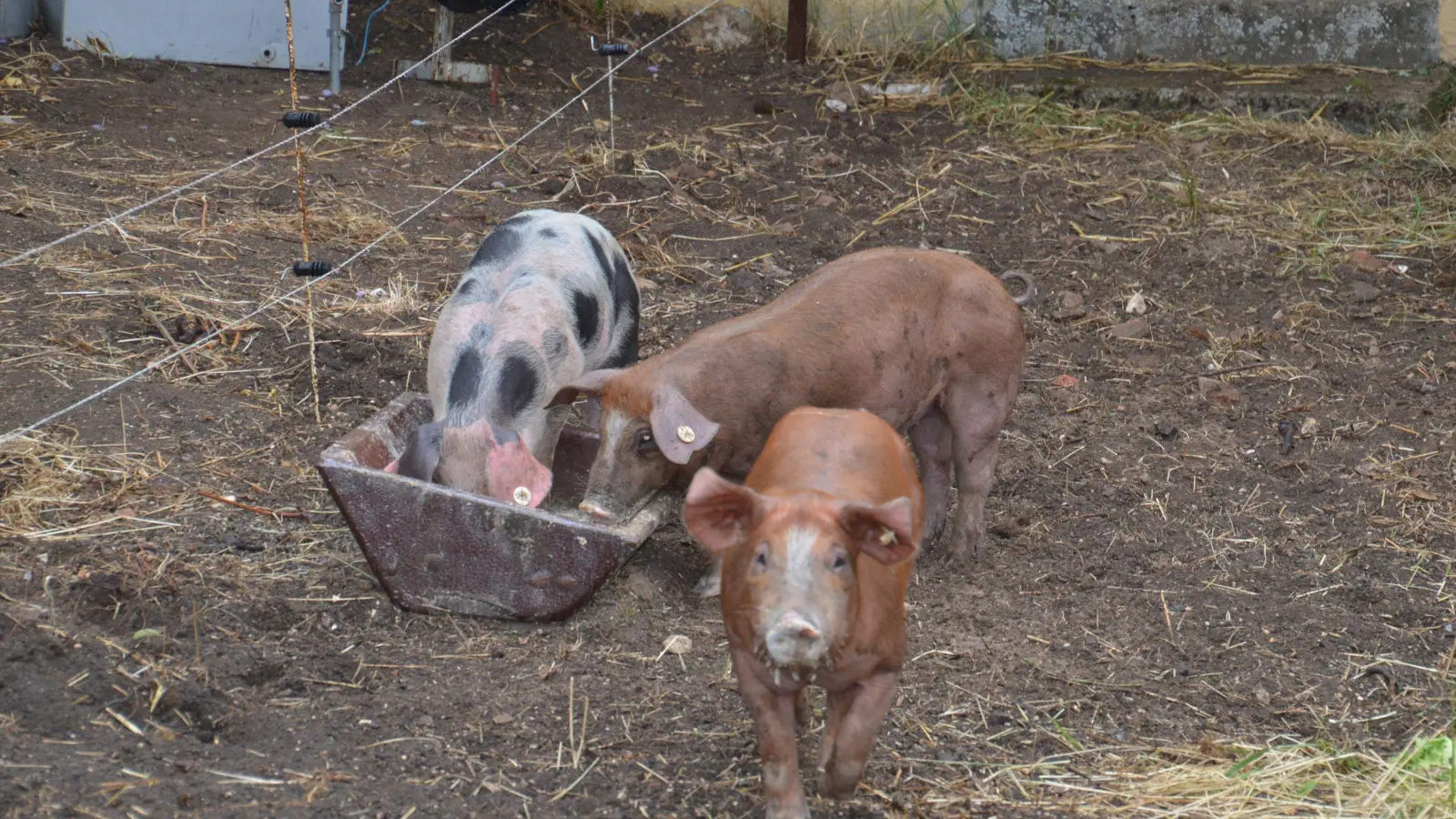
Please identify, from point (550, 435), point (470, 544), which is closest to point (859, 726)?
point (470, 544)

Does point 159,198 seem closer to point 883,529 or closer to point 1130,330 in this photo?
point 883,529

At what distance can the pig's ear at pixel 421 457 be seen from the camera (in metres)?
4.35

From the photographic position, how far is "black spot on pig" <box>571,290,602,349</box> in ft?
17.0

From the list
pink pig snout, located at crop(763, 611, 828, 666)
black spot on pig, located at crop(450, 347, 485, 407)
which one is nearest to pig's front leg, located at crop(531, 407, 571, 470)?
black spot on pig, located at crop(450, 347, 485, 407)

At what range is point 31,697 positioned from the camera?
374cm

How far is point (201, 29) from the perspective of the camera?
8.77 metres

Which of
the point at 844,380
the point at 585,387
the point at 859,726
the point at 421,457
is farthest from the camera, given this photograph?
the point at 844,380

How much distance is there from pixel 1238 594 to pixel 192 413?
3.52 meters

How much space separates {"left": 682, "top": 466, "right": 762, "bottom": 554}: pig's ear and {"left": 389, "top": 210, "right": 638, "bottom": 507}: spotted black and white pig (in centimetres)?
115

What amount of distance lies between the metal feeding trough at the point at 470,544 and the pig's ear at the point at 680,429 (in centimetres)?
25

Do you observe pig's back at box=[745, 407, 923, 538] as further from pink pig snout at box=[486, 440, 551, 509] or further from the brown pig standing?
pink pig snout at box=[486, 440, 551, 509]

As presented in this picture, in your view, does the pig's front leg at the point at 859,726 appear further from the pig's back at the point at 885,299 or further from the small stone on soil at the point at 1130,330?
the small stone on soil at the point at 1130,330

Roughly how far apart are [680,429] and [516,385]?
703mm

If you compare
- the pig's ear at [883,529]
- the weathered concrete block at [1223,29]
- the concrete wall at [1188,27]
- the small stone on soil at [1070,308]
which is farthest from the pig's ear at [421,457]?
the weathered concrete block at [1223,29]
